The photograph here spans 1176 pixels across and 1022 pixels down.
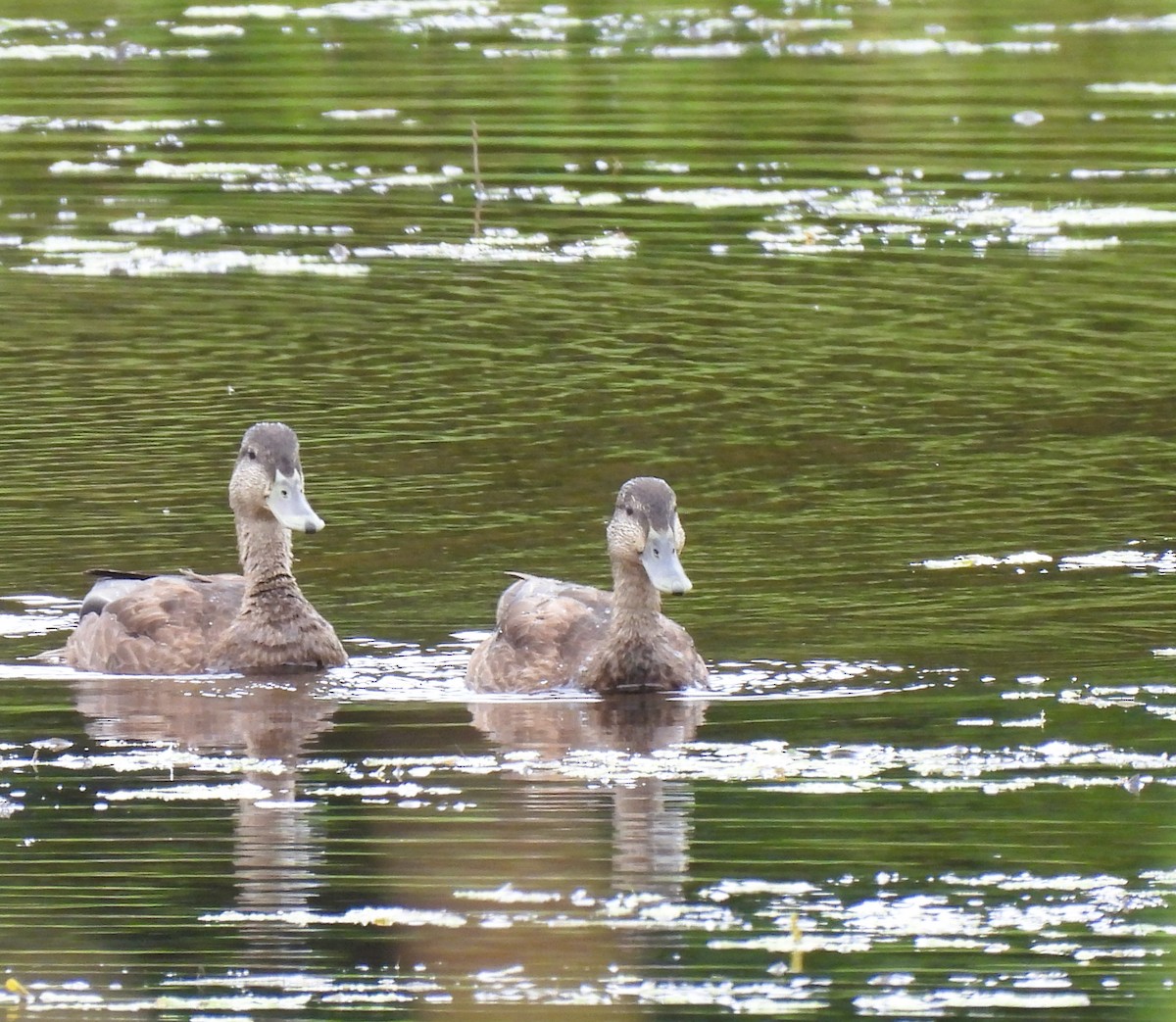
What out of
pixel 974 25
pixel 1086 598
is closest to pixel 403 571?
pixel 1086 598

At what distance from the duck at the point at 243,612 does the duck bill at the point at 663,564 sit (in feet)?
5.12

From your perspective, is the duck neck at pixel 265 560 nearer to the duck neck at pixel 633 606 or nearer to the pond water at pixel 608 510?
the pond water at pixel 608 510

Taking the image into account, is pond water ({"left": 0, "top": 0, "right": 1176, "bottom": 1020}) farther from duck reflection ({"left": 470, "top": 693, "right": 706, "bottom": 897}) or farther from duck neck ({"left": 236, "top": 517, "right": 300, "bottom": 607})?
duck neck ({"left": 236, "top": 517, "right": 300, "bottom": 607})

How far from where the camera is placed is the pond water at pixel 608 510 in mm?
8156

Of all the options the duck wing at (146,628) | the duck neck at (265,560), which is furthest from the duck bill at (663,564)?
the duck wing at (146,628)

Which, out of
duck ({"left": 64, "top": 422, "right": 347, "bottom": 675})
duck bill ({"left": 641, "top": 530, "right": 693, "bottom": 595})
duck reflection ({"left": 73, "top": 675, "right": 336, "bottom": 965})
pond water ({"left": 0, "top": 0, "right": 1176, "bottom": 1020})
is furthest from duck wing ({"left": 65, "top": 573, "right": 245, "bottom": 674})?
duck bill ({"left": 641, "top": 530, "right": 693, "bottom": 595})

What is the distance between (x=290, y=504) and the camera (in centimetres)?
1268

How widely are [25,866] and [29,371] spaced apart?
967cm

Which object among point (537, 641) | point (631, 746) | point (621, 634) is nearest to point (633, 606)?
point (621, 634)

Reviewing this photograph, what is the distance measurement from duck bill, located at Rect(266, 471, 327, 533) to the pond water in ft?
2.08

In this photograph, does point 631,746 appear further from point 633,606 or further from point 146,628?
point 146,628

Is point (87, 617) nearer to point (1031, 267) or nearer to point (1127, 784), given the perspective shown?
point (1127, 784)

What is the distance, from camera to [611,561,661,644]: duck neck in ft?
38.8

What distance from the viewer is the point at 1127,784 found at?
9.73 meters
